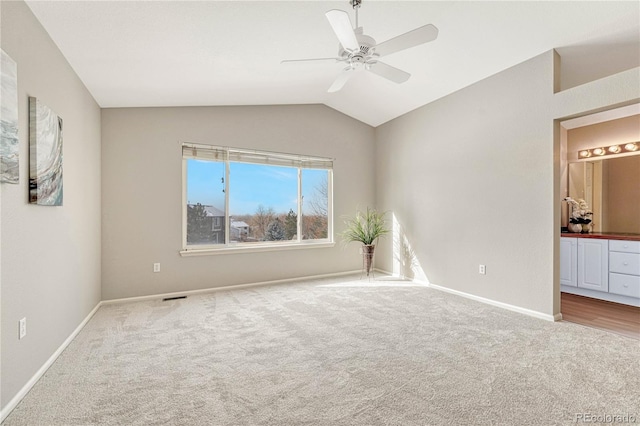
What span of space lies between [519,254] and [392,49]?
262 cm

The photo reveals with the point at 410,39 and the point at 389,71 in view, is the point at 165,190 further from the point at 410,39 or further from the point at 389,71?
the point at 410,39

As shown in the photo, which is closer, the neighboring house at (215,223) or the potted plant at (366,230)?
the neighboring house at (215,223)

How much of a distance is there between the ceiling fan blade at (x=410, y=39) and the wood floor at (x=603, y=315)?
10.4 feet

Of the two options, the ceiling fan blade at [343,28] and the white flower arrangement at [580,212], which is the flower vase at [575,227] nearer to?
the white flower arrangement at [580,212]

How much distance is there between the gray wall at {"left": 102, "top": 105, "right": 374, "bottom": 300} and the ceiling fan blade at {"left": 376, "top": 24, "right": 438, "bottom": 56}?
271cm

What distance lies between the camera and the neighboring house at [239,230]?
465cm

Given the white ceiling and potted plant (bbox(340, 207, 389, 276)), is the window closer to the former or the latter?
potted plant (bbox(340, 207, 389, 276))

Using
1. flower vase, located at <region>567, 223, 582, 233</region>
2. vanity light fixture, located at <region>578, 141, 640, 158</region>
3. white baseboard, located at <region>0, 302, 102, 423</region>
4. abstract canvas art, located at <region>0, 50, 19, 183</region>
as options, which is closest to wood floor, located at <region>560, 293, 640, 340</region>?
flower vase, located at <region>567, 223, 582, 233</region>

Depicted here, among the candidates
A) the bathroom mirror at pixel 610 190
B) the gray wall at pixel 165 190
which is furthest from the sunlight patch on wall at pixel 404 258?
the bathroom mirror at pixel 610 190

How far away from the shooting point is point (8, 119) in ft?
5.86

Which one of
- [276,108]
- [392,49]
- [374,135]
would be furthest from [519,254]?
[276,108]

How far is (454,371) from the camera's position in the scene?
7.10 feet

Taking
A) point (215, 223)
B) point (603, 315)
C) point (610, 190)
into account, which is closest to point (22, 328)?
point (215, 223)

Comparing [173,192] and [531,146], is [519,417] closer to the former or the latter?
[531,146]
